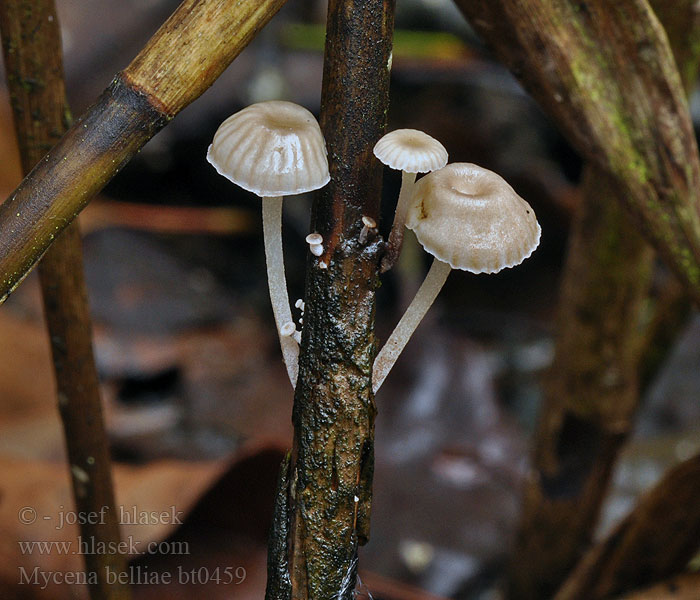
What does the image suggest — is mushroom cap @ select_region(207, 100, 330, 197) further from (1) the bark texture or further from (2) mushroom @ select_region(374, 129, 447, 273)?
(1) the bark texture

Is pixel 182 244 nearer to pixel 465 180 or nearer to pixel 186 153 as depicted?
pixel 186 153

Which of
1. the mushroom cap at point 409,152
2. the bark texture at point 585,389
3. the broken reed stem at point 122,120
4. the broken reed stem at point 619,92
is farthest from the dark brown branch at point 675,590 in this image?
the broken reed stem at point 122,120

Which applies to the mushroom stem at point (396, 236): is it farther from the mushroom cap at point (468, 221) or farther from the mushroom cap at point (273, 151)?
the mushroom cap at point (273, 151)

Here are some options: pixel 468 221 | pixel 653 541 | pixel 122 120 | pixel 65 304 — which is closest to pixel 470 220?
pixel 468 221

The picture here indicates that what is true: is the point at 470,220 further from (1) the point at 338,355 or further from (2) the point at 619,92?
(2) the point at 619,92

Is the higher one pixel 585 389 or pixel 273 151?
pixel 273 151

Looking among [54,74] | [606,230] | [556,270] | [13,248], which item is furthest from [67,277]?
[556,270]
